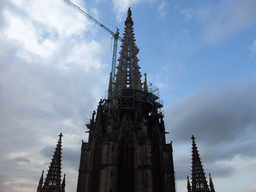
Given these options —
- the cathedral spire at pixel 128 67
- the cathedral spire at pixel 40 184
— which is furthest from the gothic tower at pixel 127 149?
the cathedral spire at pixel 40 184

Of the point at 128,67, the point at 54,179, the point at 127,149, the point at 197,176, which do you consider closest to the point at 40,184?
the point at 54,179

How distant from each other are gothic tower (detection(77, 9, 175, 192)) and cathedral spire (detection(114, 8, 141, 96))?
8.90 ft

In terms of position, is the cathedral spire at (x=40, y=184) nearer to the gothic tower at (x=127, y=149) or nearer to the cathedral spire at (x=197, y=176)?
the gothic tower at (x=127, y=149)

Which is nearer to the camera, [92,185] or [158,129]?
[92,185]

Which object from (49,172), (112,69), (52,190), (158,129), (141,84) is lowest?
(52,190)

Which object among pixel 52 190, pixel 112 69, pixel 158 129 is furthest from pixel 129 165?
pixel 112 69

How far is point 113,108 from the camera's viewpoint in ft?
112

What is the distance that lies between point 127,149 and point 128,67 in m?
17.6

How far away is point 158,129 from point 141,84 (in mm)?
10071

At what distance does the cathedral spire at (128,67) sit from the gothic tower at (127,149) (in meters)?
2.71

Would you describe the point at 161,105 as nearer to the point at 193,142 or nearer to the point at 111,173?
the point at 193,142

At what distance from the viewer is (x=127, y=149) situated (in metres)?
30.4

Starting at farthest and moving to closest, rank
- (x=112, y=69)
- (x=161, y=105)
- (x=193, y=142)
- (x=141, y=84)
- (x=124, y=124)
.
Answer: (x=112, y=69), (x=141, y=84), (x=161, y=105), (x=124, y=124), (x=193, y=142)

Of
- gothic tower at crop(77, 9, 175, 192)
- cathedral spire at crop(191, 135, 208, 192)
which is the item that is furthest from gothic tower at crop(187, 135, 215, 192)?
gothic tower at crop(77, 9, 175, 192)
